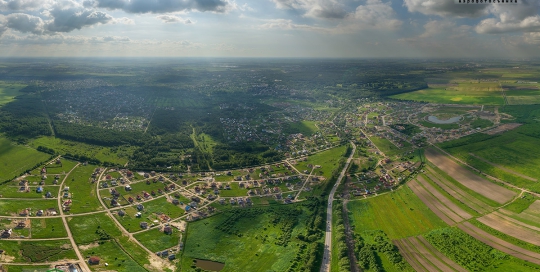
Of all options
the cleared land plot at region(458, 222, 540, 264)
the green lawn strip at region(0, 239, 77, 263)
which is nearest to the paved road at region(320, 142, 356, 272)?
the cleared land plot at region(458, 222, 540, 264)

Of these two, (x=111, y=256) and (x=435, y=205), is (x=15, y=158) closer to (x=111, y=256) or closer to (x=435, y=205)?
(x=111, y=256)

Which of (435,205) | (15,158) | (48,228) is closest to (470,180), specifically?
(435,205)

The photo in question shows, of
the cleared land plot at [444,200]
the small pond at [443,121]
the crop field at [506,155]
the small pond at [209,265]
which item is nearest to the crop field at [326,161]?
the cleared land plot at [444,200]

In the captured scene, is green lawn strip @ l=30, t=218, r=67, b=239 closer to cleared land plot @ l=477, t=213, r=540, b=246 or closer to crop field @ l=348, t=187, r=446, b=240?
crop field @ l=348, t=187, r=446, b=240

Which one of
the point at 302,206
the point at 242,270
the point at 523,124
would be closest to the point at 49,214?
the point at 242,270

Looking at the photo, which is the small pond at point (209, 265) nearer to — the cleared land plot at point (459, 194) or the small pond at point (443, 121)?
the cleared land plot at point (459, 194)

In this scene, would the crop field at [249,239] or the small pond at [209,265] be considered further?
the crop field at [249,239]
